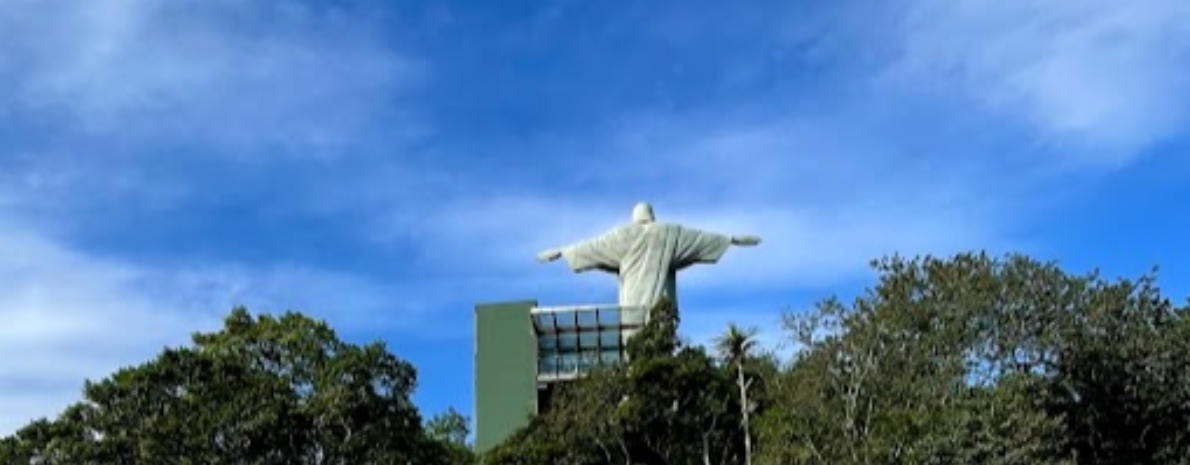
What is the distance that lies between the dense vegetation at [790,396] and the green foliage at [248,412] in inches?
1.3

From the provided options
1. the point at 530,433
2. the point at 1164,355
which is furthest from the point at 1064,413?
the point at 530,433

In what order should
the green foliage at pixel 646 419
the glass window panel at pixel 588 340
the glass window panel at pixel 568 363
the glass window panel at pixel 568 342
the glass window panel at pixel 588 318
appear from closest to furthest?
the green foliage at pixel 646 419 → the glass window panel at pixel 588 318 → the glass window panel at pixel 588 340 → the glass window panel at pixel 568 363 → the glass window panel at pixel 568 342

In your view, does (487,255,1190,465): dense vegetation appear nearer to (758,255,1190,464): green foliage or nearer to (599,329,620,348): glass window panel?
(758,255,1190,464): green foliage

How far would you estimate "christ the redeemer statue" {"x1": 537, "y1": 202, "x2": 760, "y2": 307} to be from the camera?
115 ft

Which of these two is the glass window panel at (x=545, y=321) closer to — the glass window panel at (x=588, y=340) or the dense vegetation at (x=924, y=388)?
the glass window panel at (x=588, y=340)

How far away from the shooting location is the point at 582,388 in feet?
93.7

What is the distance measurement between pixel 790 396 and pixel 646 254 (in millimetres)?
11475

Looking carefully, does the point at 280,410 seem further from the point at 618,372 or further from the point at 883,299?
the point at 883,299

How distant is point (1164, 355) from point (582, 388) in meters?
10.7

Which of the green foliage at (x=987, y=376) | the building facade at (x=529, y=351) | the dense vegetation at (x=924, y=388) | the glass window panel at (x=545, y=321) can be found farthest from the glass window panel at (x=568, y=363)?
the green foliage at (x=987, y=376)

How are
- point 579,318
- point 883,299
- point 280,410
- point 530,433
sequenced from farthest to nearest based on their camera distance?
point 579,318
point 530,433
point 883,299
point 280,410

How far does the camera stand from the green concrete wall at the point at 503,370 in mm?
34656

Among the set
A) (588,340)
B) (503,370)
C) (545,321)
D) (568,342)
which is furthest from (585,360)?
(503,370)

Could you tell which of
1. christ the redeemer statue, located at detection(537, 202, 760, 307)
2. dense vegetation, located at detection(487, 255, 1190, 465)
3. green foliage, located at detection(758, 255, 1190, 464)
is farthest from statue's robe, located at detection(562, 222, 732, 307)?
green foliage, located at detection(758, 255, 1190, 464)
